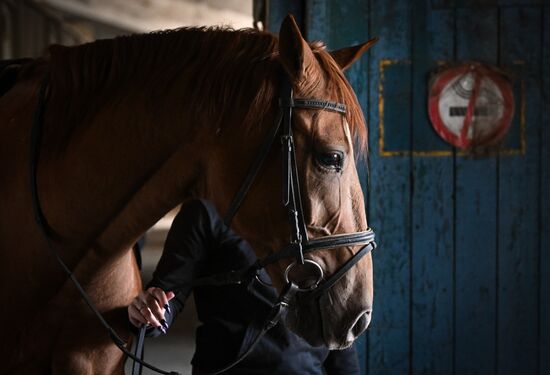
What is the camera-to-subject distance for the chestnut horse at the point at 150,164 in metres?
Result: 1.22

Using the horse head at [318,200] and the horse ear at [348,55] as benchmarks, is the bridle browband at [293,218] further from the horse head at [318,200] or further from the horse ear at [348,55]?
the horse ear at [348,55]

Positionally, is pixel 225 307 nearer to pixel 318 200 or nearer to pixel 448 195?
pixel 318 200

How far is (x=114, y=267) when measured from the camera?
142 centimetres

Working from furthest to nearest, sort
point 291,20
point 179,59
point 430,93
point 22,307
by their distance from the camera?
point 430,93, point 22,307, point 179,59, point 291,20

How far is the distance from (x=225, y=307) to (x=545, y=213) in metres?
1.47

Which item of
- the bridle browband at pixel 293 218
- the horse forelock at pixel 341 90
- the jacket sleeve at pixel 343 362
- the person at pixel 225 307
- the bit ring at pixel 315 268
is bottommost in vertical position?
the jacket sleeve at pixel 343 362

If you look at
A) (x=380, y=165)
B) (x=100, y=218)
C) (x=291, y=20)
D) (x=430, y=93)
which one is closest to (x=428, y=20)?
(x=430, y=93)

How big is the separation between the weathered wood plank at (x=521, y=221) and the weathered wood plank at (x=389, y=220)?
386 millimetres

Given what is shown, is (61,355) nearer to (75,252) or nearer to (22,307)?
(22,307)

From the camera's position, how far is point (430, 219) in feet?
8.75

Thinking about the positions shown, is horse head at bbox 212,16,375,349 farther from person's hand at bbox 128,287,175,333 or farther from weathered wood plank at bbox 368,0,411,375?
weathered wood plank at bbox 368,0,411,375

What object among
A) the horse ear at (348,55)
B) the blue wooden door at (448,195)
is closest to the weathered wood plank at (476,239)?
the blue wooden door at (448,195)

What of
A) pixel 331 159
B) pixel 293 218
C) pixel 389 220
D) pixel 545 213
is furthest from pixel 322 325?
pixel 545 213

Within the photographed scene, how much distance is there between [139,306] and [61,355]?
196 mm
